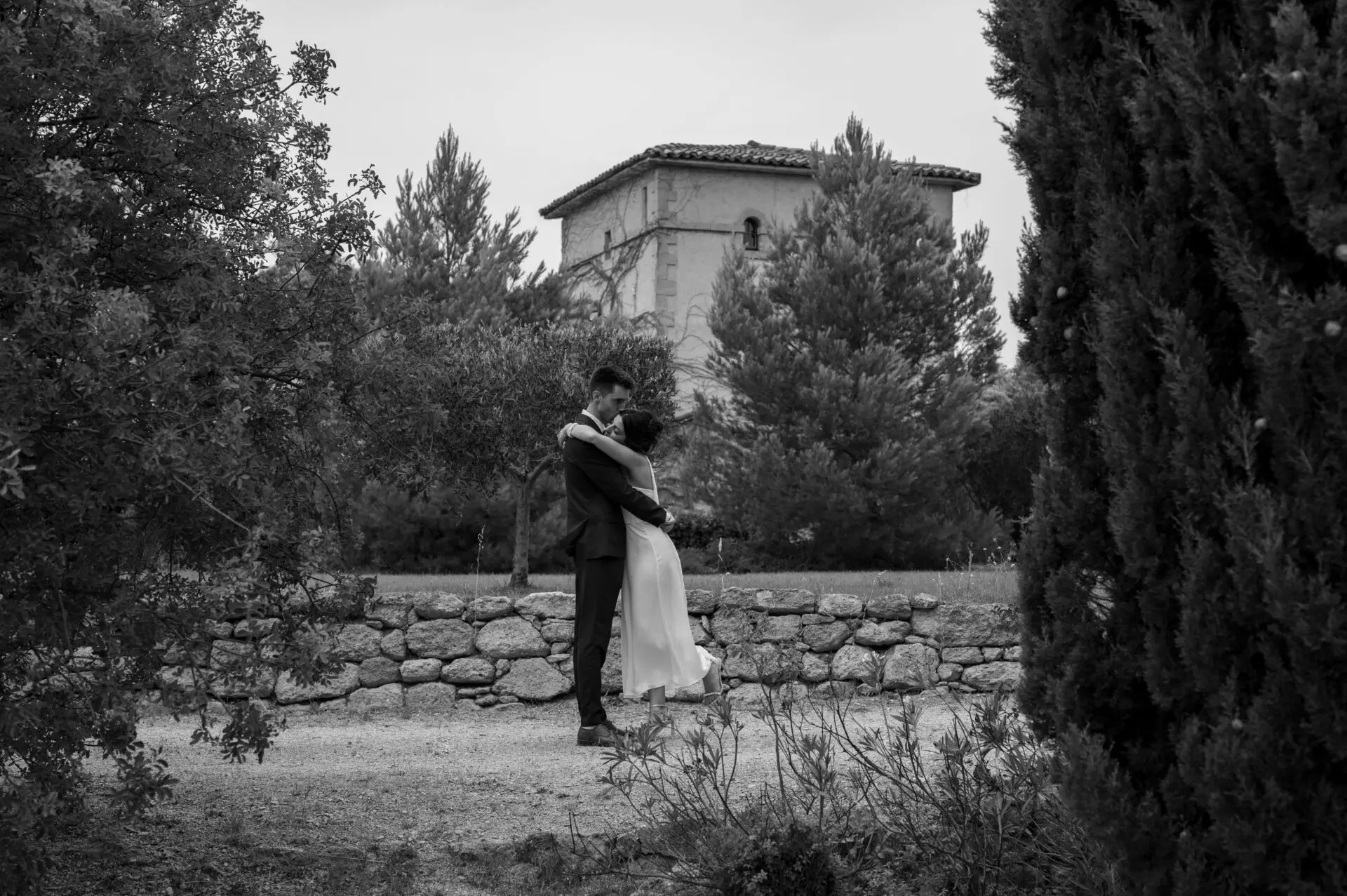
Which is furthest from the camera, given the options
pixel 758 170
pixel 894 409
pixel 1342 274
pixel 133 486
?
pixel 758 170

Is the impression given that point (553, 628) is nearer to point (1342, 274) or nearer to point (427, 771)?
point (427, 771)

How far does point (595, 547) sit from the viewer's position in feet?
23.4

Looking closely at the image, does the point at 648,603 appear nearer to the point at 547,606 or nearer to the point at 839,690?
the point at 547,606

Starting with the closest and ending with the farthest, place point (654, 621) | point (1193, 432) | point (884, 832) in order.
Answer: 1. point (1193, 432)
2. point (884, 832)
3. point (654, 621)

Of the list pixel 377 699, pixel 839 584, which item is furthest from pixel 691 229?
pixel 377 699

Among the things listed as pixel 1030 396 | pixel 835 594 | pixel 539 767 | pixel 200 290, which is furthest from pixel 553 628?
pixel 1030 396

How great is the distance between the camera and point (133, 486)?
3383mm

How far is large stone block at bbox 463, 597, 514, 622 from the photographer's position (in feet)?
31.1

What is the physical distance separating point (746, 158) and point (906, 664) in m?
18.1

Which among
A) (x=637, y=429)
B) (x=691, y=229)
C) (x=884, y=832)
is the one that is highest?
(x=691, y=229)

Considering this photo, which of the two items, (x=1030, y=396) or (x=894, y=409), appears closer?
(x=894, y=409)

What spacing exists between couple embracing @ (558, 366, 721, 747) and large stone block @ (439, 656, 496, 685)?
7.23ft

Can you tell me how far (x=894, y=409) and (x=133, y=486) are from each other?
621 inches

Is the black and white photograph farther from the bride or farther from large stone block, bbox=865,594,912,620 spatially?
large stone block, bbox=865,594,912,620
